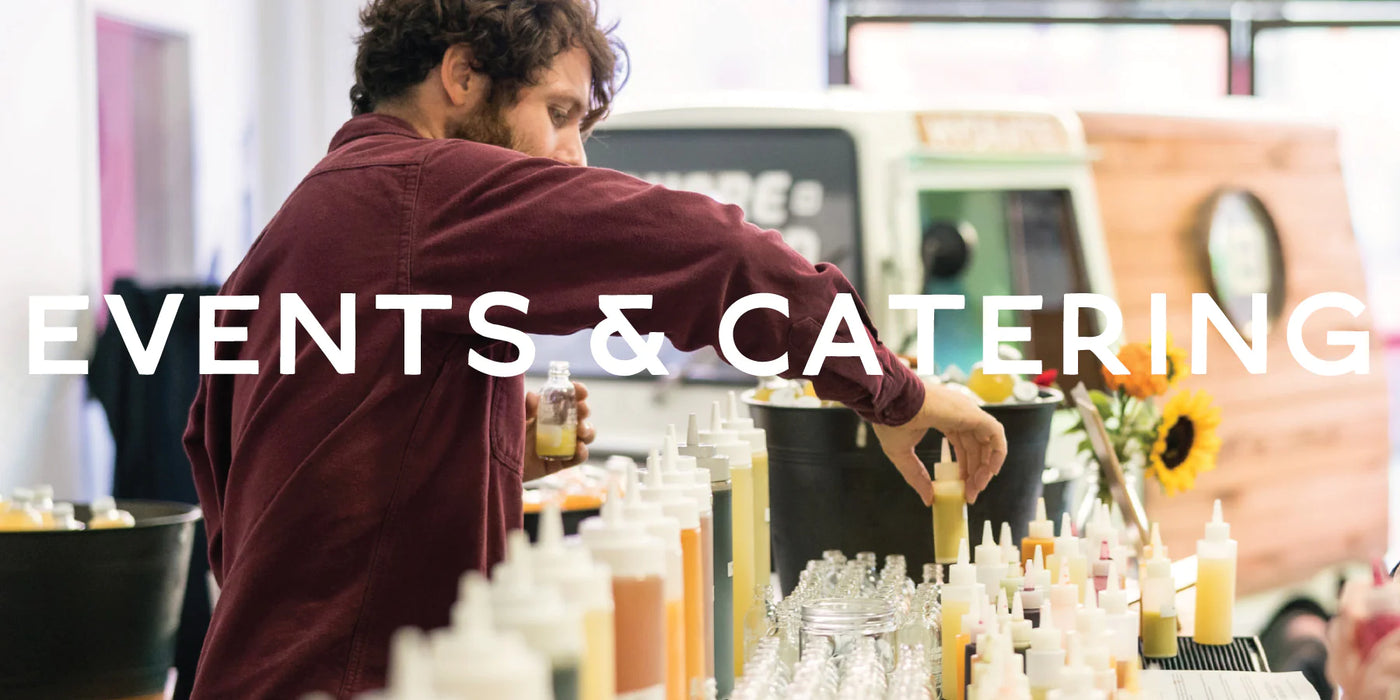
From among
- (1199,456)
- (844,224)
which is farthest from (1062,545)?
(844,224)

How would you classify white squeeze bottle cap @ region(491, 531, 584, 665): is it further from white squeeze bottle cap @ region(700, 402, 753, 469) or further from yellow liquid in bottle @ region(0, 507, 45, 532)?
yellow liquid in bottle @ region(0, 507, 45, 532)

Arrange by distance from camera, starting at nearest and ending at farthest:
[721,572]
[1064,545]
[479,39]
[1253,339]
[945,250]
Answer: [721,572]
[479,39]
[1064,545]
[945,250]
[1253,339]

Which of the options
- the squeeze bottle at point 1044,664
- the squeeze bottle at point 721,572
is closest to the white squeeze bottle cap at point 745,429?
the squeeze bottle at point 721,572

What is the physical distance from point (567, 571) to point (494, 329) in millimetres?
542

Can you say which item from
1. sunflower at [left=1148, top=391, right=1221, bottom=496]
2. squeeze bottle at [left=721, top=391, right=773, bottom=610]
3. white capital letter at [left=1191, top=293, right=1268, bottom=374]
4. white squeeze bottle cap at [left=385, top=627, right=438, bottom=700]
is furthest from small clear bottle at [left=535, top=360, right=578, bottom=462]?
white capital letter at [left=1191, top=293, right=1268, bottom=374]

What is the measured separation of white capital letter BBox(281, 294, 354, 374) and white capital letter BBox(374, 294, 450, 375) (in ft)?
0.12

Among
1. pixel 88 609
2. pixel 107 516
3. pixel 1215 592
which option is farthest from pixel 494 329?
pixel 107 516

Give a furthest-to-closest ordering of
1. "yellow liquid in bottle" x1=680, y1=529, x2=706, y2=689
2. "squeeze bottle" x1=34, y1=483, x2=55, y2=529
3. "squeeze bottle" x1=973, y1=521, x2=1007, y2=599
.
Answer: "squeeze bottle" x1=34, y1=483, x2=55, y2=529, "squeeze bottle" x1=973, y1=521, x2=1007, y2=599, "yellow liquid in bottle" x1=680, y1=529, x2=706, y2=689

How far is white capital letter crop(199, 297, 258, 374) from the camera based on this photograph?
1.68 meters

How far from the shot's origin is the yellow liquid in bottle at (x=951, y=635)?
1662mm

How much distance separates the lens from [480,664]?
2.73 feet

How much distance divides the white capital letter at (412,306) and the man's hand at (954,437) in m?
0.53

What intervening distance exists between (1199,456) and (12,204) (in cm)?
298

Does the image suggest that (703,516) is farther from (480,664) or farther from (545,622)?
(480,664)
